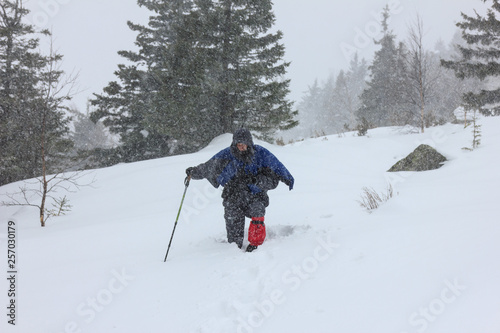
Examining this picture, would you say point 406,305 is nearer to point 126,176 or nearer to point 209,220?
point 209,220

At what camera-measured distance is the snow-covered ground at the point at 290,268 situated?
180 centimetres

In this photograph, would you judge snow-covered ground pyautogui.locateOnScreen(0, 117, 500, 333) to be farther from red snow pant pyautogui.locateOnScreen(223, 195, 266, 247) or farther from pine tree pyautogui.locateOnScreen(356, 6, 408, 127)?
pine tree pyautogui.locateOnScreen(356, 6, 408, 127)

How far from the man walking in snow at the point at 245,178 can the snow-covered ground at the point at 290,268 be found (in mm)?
301

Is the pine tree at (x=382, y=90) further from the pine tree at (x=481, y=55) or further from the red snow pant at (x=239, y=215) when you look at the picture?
the red snow pant at (x=239, y=215)

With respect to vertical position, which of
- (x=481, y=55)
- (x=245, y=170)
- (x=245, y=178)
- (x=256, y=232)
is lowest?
(x=256, y=232)

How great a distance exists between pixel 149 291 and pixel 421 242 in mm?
2637

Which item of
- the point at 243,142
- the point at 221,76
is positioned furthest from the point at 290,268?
the point at 221,76

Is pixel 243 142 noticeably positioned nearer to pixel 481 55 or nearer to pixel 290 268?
pixel 290 268

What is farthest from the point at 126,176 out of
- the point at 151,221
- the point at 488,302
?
the point at 488,302

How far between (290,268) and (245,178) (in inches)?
55.1

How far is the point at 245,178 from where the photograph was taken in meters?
3.70

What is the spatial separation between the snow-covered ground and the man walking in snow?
0.99 feet

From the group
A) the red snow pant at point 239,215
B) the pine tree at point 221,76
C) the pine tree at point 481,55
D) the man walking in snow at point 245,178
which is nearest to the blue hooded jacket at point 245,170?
the man walking in snow at point 245,178

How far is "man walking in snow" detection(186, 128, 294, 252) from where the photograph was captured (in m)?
3.52
